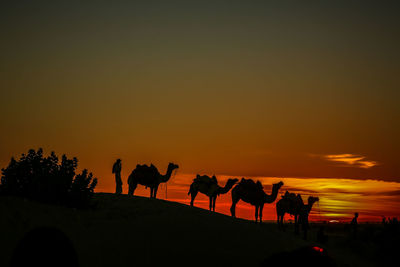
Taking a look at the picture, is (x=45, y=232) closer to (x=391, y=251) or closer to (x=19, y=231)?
(x=19, y=231)

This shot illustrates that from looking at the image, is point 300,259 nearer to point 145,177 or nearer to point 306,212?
point 145,177

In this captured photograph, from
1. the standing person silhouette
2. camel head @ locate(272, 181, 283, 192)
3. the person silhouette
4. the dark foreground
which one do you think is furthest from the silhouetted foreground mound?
camel head @ locate(272, 181, 283, 192)

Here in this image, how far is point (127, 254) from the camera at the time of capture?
15.3m

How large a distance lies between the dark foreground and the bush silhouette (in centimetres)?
117

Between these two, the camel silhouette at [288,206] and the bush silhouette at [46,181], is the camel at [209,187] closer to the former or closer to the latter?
the camel silhouette at [288,206]

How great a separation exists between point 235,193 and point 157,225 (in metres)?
17.0

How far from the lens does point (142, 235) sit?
55.8 feet

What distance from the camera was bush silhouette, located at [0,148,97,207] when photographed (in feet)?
64.5

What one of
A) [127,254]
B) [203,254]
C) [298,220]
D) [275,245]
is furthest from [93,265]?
[298,220]

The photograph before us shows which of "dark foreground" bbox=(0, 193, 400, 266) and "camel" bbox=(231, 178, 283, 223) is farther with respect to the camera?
"camel" bbox=(231, 178, 283, 223)

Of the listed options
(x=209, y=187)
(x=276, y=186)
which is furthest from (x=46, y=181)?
(x=276, y=186)

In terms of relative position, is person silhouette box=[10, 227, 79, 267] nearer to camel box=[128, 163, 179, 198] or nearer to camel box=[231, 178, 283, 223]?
camel box=[128, 163, 179, 198]

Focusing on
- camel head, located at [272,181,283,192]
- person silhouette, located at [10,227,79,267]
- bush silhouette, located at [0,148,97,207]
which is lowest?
person silhouette, located at [10,227,79,267]

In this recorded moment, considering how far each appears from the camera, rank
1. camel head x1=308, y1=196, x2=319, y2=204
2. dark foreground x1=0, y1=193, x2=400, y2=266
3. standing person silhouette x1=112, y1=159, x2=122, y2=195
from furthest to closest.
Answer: camel head x1=308, y1=196, x2=319, y2=204, standing person silhouette x1=112, y1=159, x2=122, y2=195, dark foreground x1=0, y1=193, x2=400, y2=266
